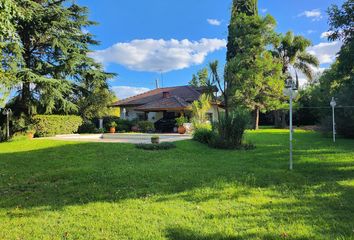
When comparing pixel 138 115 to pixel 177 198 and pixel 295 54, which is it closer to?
pixel 295 54

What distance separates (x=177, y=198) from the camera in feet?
19.0

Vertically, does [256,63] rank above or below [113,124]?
above

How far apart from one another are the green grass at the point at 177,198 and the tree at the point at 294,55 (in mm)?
27220

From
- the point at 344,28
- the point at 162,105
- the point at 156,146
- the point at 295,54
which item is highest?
the point at 295,54

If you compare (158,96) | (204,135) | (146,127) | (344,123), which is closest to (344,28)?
(204,135)

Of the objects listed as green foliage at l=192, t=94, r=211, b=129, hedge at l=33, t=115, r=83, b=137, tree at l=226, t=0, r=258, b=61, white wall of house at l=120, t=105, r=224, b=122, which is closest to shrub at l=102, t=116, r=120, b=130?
hedge at l=33, t=115, r=83, b=137

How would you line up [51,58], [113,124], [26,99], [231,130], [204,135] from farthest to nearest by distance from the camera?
[113,124] → [51,58] → [26,99] → [204,135] → [231,130]

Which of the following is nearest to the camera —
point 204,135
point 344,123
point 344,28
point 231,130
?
point 344,28

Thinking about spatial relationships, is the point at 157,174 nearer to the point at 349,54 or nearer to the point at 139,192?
the point at 139,192

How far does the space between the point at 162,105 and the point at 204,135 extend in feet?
41.3

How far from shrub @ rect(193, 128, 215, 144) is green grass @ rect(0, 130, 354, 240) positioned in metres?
3.73

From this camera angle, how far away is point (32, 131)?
822 inches

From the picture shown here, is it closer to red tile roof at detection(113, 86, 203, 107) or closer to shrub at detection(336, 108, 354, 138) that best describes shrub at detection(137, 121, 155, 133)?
red tile roof at detection(113, 86, 203, 107)

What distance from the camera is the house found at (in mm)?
26200
